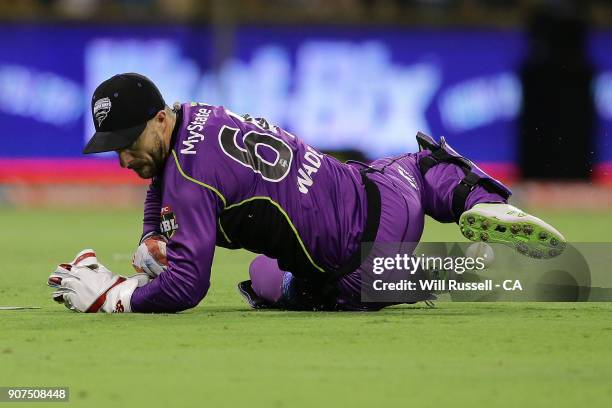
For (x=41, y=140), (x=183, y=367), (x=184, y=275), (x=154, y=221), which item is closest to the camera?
(x=183, y=367)

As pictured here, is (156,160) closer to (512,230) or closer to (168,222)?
(168,222)

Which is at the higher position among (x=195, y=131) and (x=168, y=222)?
(x=195, y=131)

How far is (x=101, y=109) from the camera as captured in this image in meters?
6.17

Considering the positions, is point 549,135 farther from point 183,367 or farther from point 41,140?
point 183,367

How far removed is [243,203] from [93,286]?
900mm

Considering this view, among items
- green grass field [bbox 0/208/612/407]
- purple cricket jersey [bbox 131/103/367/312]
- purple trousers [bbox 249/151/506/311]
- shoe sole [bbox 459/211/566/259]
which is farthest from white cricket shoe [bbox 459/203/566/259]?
purple cricket jersey [bbox 131/103/367/312]

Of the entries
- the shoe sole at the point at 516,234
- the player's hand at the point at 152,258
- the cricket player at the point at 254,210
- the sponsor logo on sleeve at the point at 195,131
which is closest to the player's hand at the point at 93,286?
the cricket player at the point at 254,210

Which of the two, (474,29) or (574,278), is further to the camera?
(474,29)

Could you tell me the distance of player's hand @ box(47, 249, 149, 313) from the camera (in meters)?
6.39

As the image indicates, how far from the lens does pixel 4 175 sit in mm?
19328

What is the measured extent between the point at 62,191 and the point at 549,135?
24.4 ft

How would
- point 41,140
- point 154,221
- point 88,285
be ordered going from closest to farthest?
point 88,285 → point 154,221 → point 41,140

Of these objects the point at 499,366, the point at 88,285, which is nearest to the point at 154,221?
the point at 88,285

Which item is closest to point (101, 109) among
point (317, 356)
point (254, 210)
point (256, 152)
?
point (256, 152)
